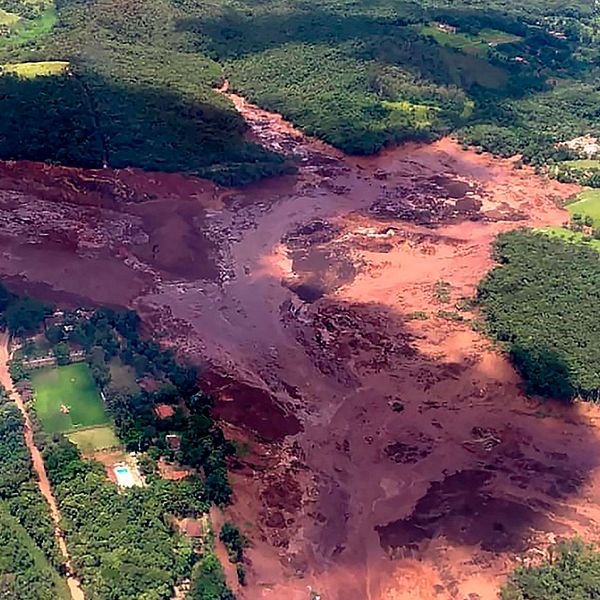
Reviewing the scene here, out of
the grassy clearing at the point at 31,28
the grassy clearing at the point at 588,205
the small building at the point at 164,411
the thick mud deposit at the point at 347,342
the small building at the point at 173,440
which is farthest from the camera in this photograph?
the grassy clearing at the point at 31,28

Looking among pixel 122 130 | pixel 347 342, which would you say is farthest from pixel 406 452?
pixel 122 130

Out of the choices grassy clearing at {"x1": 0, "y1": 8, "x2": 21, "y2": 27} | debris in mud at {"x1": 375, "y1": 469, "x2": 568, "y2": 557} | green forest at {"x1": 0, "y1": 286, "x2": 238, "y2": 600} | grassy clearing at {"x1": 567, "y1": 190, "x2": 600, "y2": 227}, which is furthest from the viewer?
grassy clearing at {"x1": 0, "y1": 8, "x2": 21, "y2": 27}

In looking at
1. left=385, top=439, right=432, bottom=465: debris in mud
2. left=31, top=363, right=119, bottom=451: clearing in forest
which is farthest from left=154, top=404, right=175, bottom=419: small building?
left=385, top=439, right=432, bottom=465: debris in mud

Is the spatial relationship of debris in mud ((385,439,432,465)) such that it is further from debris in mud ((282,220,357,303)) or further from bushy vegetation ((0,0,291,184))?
bushy vegetation ((0,0,291,184))

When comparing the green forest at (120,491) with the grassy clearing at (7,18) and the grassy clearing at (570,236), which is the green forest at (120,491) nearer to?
the grassy clearing at (570,236)

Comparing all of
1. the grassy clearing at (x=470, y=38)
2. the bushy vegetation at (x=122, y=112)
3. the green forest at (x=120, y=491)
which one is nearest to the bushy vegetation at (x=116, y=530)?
the green forest at (x=120, y=491)

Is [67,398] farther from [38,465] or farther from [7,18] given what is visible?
[7,18]
